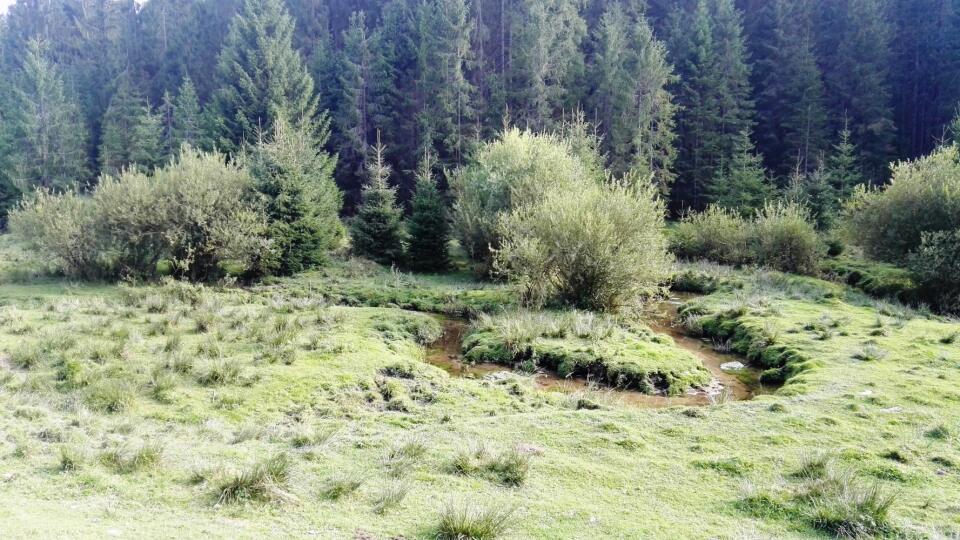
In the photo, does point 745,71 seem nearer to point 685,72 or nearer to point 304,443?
point 685,72

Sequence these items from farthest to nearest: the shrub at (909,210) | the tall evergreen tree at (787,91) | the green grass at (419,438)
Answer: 1. the tall evergreen tree at (787,91)
2. the shrub at (909,210)
3. the green grass at (419,438)

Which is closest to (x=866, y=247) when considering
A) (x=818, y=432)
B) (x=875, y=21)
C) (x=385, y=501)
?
(x=818, y=432)

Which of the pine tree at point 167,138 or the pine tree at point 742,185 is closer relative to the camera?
the pine tree at point 742,185

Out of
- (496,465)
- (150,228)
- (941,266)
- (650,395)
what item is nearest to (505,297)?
(650,395)

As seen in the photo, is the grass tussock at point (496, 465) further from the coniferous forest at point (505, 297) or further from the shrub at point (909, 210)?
the shrub at point (909, 210)

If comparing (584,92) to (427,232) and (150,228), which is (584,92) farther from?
(150,228)

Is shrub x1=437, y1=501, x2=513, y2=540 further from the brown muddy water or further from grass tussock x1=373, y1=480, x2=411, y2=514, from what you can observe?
the brown muddy water

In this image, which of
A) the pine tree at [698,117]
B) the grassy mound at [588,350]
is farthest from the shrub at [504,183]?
the pine tree at [698,117]

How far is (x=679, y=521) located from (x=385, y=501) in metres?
2.77

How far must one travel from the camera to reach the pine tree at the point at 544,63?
43.9m

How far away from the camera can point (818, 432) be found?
9055 millimetres

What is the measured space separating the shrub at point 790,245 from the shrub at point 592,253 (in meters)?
10.0

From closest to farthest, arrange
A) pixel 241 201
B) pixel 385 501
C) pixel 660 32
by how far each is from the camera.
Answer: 1. pixel 385 501
2. pixel 241 201
3. pixel 660 32

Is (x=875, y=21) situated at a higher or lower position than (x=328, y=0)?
lower
